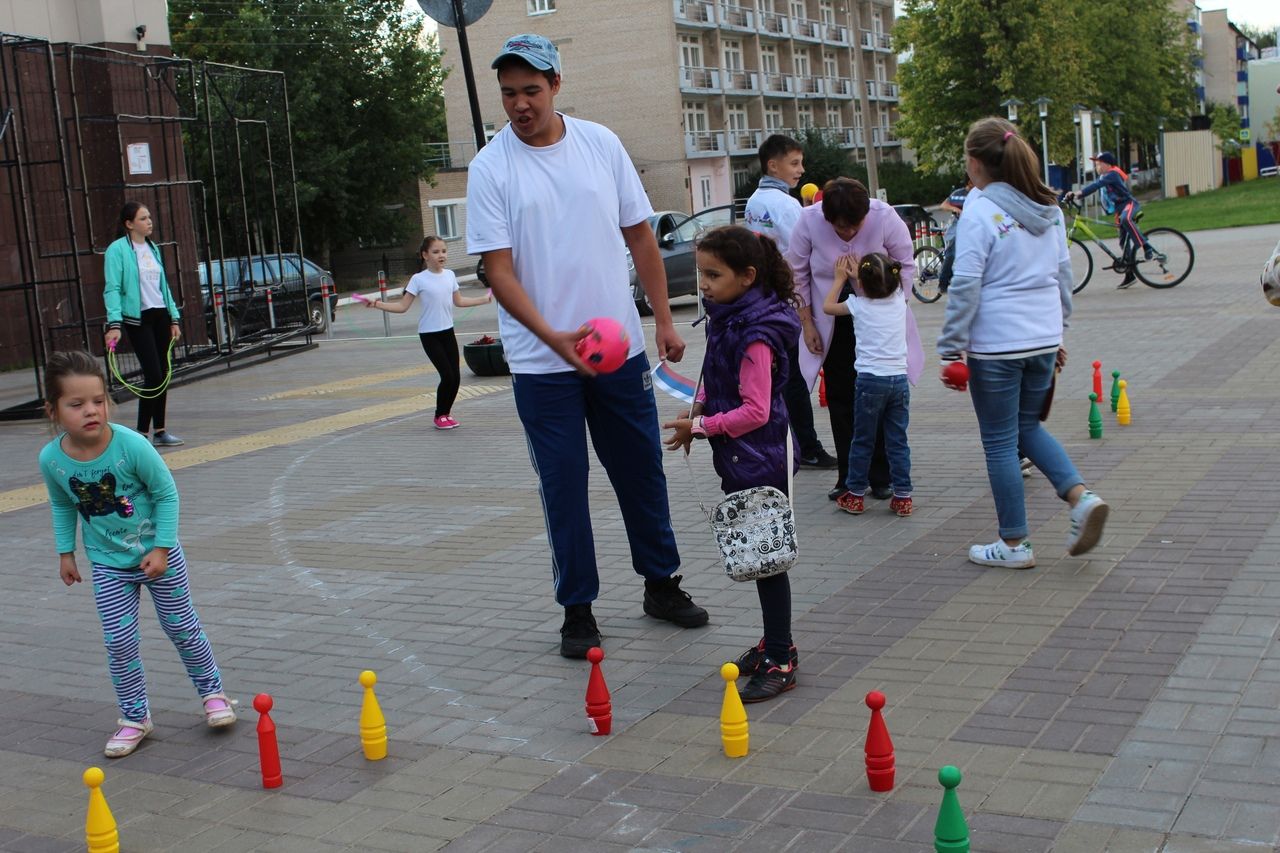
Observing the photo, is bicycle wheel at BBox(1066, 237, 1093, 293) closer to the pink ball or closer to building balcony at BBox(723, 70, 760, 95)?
the pink ball

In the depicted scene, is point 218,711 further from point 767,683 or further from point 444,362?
point 444,362

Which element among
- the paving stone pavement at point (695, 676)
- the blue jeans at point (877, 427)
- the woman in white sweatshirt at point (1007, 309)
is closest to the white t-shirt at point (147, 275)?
the paving stone pavement at point (695, 676)

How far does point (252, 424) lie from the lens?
43.4ft

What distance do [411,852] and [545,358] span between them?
7.08 ft

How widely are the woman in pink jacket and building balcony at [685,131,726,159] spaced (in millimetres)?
57325

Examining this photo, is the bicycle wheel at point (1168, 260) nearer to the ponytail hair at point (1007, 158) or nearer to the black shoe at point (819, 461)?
the black shoe at point (819, 461)

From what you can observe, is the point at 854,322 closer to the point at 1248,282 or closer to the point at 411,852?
the point at 411,852

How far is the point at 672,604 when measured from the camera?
5801mm

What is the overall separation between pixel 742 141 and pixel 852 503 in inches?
2570

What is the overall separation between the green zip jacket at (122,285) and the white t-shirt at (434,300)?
217 centimetres

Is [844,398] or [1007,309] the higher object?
[1007,309]

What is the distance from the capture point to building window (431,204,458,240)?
56438mm

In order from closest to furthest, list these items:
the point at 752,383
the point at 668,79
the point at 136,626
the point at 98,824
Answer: the point at 98,824, the point at 752,383, the point at 136,626, the point at 668,79

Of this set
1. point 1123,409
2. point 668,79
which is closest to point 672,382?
point 1123,409
